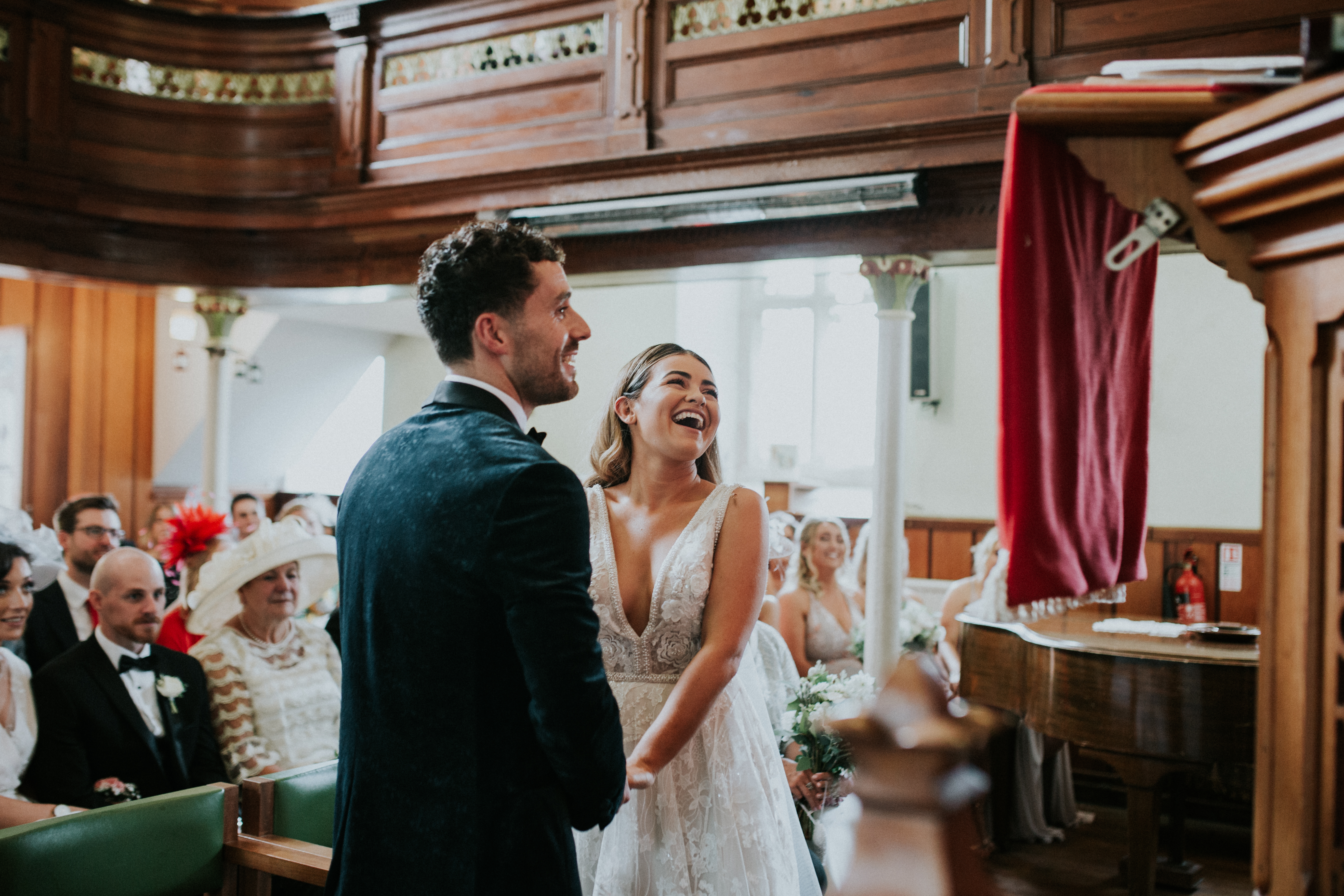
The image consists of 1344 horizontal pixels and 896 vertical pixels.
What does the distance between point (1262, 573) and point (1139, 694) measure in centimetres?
287

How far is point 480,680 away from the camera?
148 cm

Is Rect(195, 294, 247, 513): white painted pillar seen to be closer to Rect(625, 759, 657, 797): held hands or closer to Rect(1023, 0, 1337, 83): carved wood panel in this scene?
Rect(1023, 0, 1337, 83): carved wood panel

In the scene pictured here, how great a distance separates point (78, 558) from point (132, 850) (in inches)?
124

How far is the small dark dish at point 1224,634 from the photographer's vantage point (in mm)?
4402

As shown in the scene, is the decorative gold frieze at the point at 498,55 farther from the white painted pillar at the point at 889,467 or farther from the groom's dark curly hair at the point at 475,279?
the groom's dark curly hair at the point at 475,279

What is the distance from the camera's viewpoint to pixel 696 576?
201 cm

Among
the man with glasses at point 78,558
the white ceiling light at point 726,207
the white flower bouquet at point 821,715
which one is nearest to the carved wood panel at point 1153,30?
the white ceiling light at point 726,207

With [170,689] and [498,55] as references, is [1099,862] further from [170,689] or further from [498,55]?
[498,55]

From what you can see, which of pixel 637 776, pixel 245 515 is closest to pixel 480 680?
pixel 637 776

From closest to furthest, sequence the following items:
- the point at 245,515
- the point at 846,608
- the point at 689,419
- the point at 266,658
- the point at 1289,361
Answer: the point at 1289,361, the point at 689,419, the point at 266,658, the point at 846,608, the point at 245,515

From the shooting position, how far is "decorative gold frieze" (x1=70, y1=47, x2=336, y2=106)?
20.6 feet

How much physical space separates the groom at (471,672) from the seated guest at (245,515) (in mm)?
5645

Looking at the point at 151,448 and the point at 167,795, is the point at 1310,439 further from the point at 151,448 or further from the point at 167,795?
the point at 151,448

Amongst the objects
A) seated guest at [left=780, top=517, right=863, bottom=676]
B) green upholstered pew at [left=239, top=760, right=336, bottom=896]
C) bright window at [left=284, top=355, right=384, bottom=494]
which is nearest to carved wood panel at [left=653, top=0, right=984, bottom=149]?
seated guest at [left=780, top=517, right=863, bottom=676]
